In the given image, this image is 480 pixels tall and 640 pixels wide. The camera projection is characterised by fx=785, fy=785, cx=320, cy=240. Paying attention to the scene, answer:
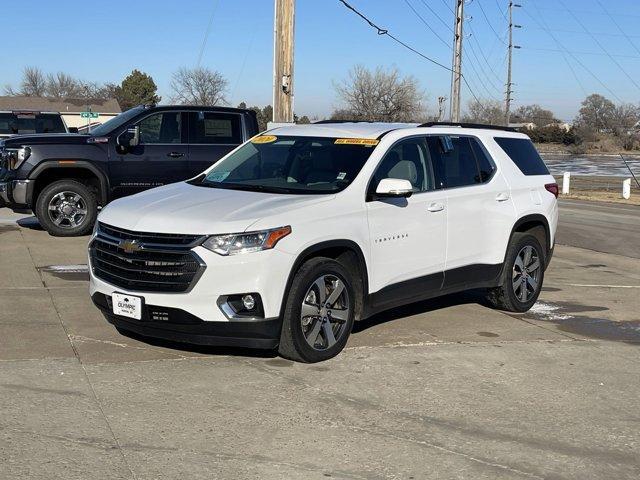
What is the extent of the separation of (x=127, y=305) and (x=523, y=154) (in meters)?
4.63

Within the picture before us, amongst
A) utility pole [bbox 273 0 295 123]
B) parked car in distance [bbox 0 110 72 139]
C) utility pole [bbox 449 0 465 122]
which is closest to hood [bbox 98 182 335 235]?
utility pole [bbox 273 0 295 123]

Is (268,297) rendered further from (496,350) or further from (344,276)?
(496,350)

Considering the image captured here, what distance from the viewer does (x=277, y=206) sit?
5.72m

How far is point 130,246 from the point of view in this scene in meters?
5.54

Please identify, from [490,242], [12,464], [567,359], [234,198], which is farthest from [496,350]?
[12,464]

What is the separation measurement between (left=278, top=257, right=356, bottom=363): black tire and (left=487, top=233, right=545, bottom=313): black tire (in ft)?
7.80

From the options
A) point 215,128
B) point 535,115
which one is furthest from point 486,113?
point 215,128

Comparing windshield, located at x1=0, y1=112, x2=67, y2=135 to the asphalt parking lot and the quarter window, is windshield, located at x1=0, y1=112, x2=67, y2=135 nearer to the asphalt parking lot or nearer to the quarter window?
the quarter window

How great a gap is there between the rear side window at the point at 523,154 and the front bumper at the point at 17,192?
6889mm

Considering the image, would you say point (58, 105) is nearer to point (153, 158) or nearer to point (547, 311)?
point (153, 158)

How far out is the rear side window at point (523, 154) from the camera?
805 centimetres

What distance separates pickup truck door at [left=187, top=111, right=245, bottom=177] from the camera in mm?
12078

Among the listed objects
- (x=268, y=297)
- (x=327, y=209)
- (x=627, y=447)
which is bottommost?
(x=627, y=447)

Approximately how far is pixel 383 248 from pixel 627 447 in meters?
2.42
